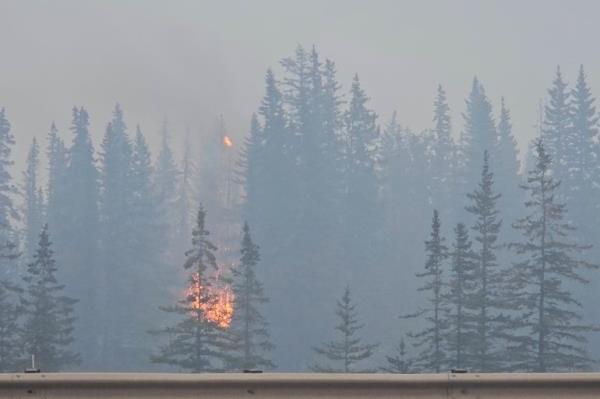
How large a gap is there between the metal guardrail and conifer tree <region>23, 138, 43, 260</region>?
314ft

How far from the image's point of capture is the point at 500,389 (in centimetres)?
511

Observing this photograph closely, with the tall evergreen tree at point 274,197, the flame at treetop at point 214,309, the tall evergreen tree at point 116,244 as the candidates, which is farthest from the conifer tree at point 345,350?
the tall evergreen tree at point 116,244

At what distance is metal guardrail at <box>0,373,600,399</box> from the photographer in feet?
16.4

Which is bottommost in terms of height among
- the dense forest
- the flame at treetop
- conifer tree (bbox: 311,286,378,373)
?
conifer tree (bbox: 311,286,378,373)

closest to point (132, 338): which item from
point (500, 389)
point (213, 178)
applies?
point (213, 178)

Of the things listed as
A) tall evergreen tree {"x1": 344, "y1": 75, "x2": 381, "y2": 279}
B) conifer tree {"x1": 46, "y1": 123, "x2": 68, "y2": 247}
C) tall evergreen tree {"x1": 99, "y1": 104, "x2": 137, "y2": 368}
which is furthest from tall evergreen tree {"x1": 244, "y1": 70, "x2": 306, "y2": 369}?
conifer tree {"x1": 46, "y1": 123, "x2": 68, "y2": 247}

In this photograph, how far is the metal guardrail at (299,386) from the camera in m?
5.00

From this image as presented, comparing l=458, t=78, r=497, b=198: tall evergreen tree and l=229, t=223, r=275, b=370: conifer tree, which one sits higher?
l=458, t=78, r=497, b=198: tall evergreen tree

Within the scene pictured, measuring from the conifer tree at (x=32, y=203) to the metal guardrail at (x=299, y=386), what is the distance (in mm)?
95628

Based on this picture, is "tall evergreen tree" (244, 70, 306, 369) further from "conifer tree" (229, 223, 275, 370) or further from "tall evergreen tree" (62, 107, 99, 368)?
"conifer tree" (229, 223, 275, 370)

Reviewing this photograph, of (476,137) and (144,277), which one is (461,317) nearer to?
(144,277)

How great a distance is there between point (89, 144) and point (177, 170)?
26.0 metres

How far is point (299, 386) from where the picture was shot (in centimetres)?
505

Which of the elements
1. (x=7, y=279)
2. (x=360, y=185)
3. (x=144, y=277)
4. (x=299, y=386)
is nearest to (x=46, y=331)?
(x=7, y=279)
